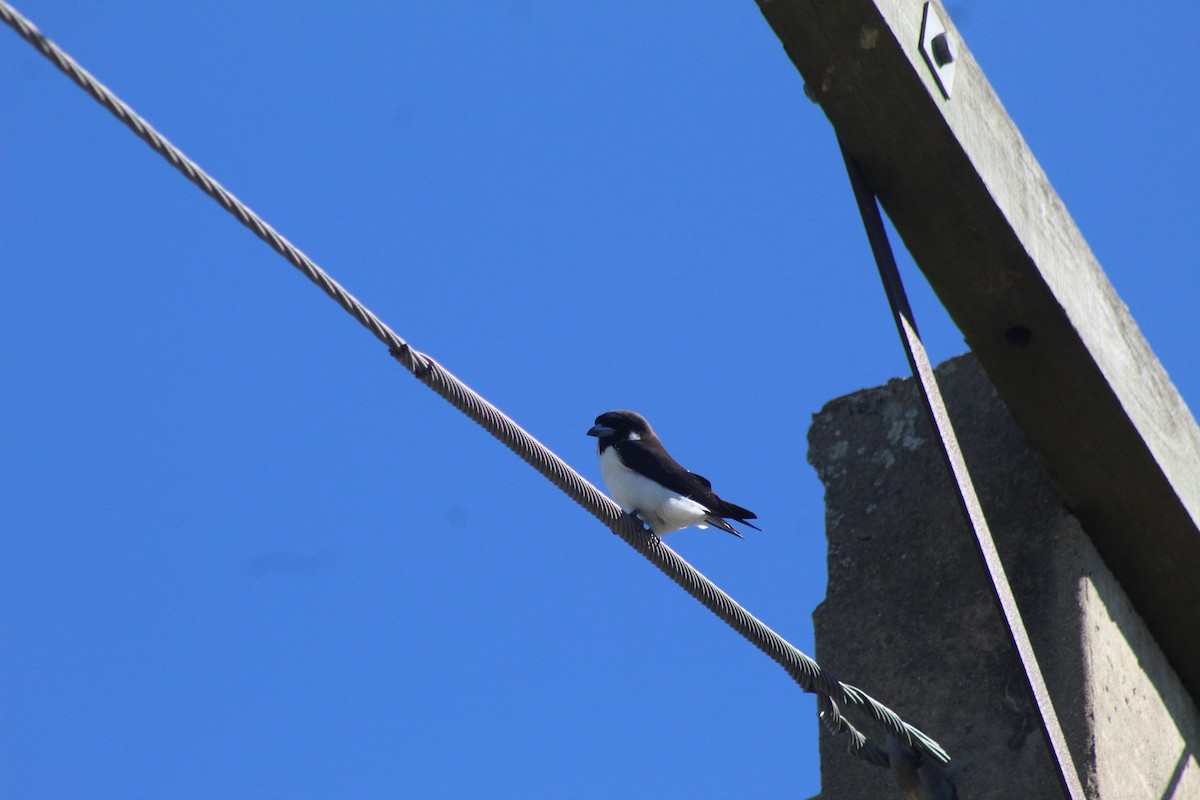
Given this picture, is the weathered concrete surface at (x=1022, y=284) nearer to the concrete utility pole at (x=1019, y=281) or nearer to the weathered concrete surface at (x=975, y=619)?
the concrete utility pole at (x=1019, y=281)

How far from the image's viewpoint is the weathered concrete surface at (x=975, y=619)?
4461mm

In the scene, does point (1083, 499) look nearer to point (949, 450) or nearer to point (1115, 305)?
point (1115, 305)

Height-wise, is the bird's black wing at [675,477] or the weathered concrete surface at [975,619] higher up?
the bird's black wing at [675,477]

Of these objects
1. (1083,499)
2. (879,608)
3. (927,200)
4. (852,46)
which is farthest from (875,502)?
(852,46)

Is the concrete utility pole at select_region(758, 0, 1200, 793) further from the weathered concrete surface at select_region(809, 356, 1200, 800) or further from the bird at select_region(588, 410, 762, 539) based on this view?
the bird at select_region(588, 410, 762, 539)

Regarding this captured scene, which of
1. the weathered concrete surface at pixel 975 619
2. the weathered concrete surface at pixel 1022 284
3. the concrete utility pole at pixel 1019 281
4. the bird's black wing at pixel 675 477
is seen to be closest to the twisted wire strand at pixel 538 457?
the weathered concrete surface at pixel 975 619

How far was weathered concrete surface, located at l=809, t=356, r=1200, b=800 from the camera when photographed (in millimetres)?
4461

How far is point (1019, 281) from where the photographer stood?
420cm

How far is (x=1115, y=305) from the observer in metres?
4.73

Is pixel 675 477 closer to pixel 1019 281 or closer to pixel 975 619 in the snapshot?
pixel 975 619

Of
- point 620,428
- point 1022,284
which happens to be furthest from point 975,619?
point 620,428

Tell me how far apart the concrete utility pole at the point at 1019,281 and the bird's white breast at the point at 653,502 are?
3.84 ft

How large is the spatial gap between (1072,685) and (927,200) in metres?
1.54

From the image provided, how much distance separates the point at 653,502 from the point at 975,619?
1670mm
